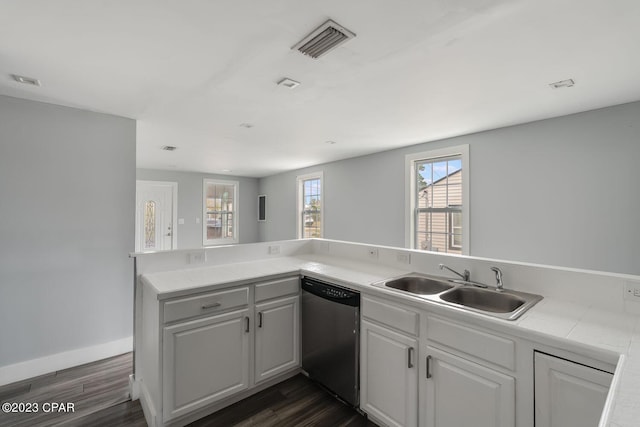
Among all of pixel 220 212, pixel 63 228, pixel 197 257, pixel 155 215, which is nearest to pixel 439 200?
pixel 197 257

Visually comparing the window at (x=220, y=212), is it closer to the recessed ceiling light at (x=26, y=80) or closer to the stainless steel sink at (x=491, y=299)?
the recessed ceiling light at (x=26, y=80)

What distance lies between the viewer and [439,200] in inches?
161

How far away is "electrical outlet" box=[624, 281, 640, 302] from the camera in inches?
57.3

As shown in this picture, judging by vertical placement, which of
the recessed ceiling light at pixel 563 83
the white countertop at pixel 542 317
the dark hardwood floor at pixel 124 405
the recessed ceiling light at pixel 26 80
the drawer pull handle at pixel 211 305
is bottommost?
the dark hardwood floor at pixel 124 405

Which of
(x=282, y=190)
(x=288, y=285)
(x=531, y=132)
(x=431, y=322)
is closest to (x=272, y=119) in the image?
(x=288, y=285)

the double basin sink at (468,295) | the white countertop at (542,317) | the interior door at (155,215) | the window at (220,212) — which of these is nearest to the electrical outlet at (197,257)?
the white countertop at (542,317)

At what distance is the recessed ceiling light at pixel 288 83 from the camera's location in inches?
86.0

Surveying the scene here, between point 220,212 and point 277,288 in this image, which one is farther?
point 220,212

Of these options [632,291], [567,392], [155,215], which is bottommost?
[567,392]

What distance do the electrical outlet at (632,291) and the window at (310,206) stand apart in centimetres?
481

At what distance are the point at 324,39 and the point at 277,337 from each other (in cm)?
213

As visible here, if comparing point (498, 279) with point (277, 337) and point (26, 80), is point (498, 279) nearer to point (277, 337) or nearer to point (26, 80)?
point (277, 337)

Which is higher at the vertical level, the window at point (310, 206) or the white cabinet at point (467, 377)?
the window at point (310, 206)

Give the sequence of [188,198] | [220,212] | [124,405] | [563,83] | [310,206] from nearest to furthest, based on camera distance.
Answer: [124,405] < [563,83] < [310,206] < [188,198] < [220,212]
